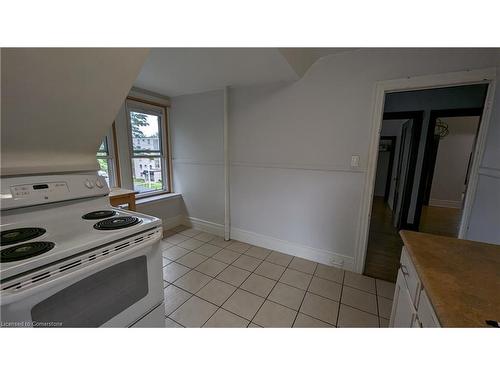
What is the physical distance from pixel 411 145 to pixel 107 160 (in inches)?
187

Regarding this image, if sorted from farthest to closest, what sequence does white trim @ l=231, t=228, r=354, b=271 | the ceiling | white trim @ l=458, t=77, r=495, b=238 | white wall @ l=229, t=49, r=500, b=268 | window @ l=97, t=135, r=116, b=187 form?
window @ l=97, t=135, r=116, b=187, white trim @ l=231, t=228, r=354, b=271, white wall @ l=229, t=49, r=500, b=268, the ceiling, white trim @ l=458, t=77, r=495, b=238

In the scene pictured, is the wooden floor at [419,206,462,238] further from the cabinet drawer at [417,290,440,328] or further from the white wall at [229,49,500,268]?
the cabinet drawer at [417,290,440,328]

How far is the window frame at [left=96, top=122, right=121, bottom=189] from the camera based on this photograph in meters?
2.59

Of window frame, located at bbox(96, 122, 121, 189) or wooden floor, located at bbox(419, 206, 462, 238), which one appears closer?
window frame, located at bbox(96, 122, 121, 189)

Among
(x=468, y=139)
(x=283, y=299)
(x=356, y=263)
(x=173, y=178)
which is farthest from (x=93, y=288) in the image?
(x=468, y=139)

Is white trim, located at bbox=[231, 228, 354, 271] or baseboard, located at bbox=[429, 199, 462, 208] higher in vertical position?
baseboard, located at bbox=[429, 199, 462, 208]

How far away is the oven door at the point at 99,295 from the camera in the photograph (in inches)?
24.8

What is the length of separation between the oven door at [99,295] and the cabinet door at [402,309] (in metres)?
1.28

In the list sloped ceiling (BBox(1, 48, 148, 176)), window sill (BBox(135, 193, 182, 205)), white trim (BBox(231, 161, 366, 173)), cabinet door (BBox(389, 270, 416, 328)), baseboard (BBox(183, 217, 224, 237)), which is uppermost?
sloped ceiling (BBox(1, 48, 148, 176))

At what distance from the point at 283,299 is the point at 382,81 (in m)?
2.30

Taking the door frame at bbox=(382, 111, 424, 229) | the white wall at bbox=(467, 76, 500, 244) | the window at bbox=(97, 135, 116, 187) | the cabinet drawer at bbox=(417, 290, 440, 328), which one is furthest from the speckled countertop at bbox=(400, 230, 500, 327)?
the window at bbox=(97, 135, 116, 187)

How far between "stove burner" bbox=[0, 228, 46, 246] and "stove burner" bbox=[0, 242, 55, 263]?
0.07 metres

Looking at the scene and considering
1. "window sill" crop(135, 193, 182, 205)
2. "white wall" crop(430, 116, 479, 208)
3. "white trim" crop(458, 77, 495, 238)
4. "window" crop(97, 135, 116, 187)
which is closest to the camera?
"white trim" crop(458, 77, 495, 238)

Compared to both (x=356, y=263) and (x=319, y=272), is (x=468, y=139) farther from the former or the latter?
(x=319, y=272)
